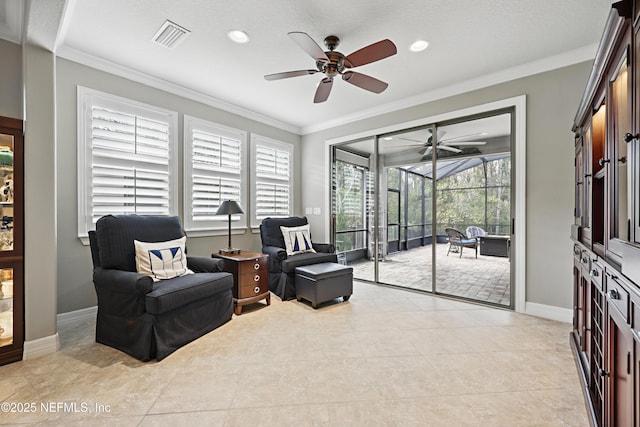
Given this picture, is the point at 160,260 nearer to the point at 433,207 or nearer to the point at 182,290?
the point at 182,290

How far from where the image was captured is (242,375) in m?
1.96

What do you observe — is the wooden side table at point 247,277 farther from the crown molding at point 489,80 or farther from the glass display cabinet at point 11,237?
the crown molding at point 489,80

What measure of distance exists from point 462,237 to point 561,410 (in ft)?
8.30

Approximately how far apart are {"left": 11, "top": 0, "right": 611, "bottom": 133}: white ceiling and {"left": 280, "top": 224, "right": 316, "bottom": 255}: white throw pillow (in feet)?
6.28

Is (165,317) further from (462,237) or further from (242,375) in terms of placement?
(462,237)

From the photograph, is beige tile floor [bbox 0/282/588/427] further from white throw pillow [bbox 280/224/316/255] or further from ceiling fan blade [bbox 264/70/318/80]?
ceiling fan blade [bbox 264/70/318/80]

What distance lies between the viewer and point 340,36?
258 centimetres

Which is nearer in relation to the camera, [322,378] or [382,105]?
[322,378]

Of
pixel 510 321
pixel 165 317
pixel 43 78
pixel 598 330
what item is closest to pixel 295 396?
pixel 165 317

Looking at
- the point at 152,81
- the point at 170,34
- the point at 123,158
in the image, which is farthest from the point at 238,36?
the point at 123,158

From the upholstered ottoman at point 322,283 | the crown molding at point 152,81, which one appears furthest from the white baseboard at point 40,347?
the crown molding at point 152,81

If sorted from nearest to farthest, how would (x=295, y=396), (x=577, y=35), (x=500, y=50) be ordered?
(x=295, y=396), (x=577, y=35), (x=500, y=50)

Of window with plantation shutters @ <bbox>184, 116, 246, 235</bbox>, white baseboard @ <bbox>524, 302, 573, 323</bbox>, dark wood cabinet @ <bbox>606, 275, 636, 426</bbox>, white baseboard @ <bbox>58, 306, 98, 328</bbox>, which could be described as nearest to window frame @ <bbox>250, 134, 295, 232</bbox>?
window with plantation shutters @ <bbox>184, 116, 246, 235</bbox>

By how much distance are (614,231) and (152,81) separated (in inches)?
167
